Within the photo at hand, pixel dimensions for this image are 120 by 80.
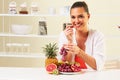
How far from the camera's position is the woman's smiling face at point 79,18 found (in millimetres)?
2328

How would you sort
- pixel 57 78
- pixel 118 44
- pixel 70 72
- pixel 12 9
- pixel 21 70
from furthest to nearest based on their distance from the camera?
pixel 118 44
pixel 12 9
pixel 21 70
pixel 70 72
pixel 57 78

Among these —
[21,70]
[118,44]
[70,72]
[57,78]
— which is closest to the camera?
[57,78]

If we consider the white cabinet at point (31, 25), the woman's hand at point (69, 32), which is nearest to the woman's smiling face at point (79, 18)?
the woman's hand at point (69, 32)

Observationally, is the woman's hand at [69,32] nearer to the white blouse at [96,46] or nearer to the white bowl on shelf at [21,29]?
the white blouse at [96,46]

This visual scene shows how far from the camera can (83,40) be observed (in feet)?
7.88

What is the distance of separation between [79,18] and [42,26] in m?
1.10

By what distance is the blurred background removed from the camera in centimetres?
345

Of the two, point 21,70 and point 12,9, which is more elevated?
point 12,9

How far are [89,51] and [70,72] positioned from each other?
44 centimetres

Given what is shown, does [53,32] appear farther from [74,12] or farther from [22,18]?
[74,12]

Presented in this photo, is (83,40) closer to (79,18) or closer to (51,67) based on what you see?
(79,18)

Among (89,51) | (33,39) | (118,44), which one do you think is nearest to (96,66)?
(89,51)

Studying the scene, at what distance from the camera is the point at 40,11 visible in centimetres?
379

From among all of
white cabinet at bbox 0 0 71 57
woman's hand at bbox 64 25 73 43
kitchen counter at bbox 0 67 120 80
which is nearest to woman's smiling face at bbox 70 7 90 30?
woman's hand at bbox 64 25 73 43
